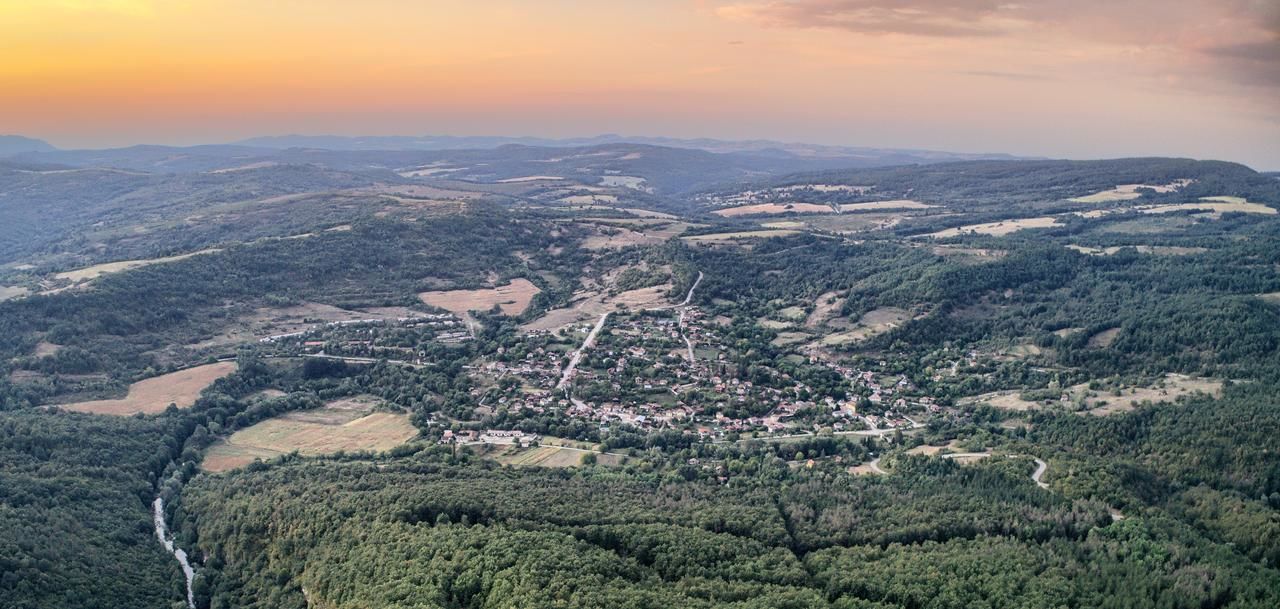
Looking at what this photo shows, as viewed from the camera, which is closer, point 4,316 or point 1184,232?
point 4,316

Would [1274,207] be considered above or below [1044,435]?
above

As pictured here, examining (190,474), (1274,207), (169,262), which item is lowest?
(190,474)

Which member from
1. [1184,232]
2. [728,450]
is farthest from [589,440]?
[1184,232]

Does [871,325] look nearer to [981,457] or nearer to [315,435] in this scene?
[981,457]

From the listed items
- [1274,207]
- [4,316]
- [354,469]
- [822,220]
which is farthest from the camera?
[822,220]

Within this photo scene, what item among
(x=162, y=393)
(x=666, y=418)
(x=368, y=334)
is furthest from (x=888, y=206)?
(x=162, y=393)

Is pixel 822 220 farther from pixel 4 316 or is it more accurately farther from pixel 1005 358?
pixel 4 316

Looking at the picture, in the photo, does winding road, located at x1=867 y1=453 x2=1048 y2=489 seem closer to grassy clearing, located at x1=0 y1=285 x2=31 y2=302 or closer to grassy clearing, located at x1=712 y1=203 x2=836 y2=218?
grassy clearing, located at x1=0 y1=285 x2=31 y2=302
